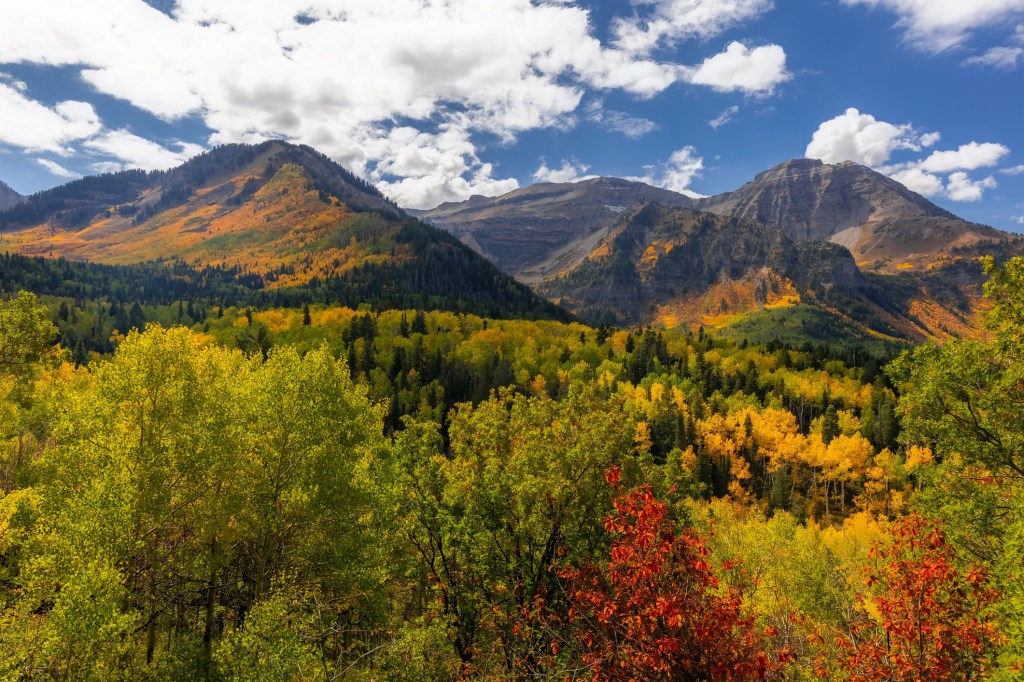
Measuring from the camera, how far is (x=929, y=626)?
493 inches

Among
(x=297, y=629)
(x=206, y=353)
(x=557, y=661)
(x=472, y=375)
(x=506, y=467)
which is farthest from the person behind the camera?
(x=472, y=375)

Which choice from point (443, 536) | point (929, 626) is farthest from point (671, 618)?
point (443, 536)

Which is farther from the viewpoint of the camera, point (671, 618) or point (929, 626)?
point (929, 626)

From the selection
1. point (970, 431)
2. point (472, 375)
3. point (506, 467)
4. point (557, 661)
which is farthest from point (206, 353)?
point (472, 375)

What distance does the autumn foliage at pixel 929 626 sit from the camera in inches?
453

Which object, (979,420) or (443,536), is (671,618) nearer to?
(443,536)

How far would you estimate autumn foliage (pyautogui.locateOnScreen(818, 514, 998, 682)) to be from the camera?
11.5 metres

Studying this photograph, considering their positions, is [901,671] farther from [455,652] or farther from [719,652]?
[455,652]

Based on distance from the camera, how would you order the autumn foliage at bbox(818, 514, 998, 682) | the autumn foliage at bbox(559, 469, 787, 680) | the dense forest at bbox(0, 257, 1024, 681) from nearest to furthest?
the autumn foliage at bbox(559, 469, 787, 680)
the autumn foliage at bbox(818, 514, 998, 682)
the dense forest at bbox(0, 257, 1024, 681)

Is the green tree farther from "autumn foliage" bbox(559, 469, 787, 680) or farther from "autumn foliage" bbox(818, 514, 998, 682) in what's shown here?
"autumn foliage" bbox(559, 469, 787, 680)

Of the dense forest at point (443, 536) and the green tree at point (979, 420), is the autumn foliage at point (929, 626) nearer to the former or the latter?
the dense forest at point (443, 536)

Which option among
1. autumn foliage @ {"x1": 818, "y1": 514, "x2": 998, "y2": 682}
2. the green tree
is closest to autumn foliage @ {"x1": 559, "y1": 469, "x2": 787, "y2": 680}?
autumn foliage @ {"x1": 818, "y1": 514, "x2": 998, "y2": 682}

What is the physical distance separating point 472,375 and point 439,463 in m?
129

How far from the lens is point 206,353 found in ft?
87.3
